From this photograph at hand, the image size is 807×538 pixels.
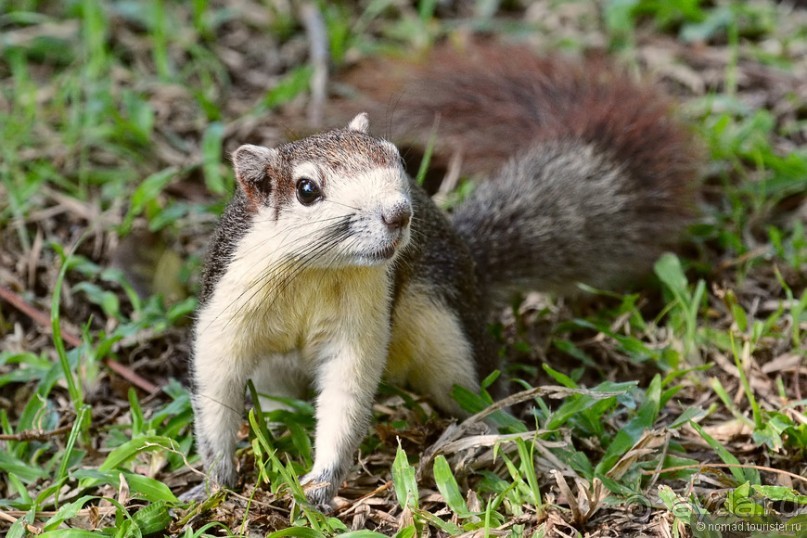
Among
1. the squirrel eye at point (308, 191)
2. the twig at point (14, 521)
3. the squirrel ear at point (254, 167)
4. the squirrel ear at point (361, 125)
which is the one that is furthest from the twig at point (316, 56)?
the twig at point (14, 521)

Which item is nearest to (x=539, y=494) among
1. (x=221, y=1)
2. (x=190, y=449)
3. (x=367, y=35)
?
(x=190, y=449)

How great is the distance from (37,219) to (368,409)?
217cm

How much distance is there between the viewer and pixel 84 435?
3654mm

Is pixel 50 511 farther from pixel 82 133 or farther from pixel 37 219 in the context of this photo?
pixel 82 133

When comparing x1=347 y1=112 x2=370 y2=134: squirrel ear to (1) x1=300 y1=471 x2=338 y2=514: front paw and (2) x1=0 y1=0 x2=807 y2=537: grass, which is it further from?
(1) x1=300 y1=471 x2=338 y2=514: front paw

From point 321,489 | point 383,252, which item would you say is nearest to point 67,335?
point 321,489

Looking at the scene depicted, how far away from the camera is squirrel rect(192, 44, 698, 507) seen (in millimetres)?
3035

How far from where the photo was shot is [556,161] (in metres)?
4.32

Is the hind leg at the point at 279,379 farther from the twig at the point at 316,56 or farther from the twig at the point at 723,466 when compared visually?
the twig at the point at 316,56

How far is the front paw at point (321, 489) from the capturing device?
128 inches

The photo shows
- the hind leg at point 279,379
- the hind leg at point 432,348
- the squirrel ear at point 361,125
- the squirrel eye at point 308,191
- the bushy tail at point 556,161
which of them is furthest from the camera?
the bushy tail at point 556,161

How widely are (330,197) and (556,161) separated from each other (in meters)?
1.61

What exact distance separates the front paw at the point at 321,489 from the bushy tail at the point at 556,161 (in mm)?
1128

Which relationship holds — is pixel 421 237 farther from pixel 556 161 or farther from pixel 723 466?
pixel 723 466
